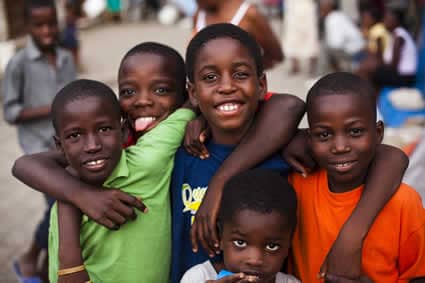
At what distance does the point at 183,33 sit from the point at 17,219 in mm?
9745

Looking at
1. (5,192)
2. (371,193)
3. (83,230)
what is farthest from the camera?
(5,192)

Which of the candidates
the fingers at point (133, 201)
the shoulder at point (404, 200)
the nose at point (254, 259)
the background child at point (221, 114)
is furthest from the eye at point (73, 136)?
the shoulder at point (404, 200)

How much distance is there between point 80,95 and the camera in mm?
2002

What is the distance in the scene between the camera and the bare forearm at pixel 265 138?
1.97m

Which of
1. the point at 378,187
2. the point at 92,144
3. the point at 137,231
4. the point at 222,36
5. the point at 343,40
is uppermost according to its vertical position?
the point at 222,36

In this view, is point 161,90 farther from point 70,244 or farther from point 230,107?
point 70,244

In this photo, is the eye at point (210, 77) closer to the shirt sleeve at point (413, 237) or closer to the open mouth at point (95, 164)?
the open mouth at point (95, 164)

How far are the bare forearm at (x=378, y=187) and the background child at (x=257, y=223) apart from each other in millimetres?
208

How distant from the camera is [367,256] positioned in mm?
1886

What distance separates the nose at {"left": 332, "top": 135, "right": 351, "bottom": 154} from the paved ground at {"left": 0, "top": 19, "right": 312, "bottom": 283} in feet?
9.67

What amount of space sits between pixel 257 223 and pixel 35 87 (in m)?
2.39

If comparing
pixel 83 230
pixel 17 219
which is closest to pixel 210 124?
pixel 83 230

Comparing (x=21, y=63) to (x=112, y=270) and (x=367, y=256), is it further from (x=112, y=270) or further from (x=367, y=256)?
(x=367, y=256)

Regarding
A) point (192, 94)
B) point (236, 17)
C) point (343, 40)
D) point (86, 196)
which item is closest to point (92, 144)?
point (86, 196)
